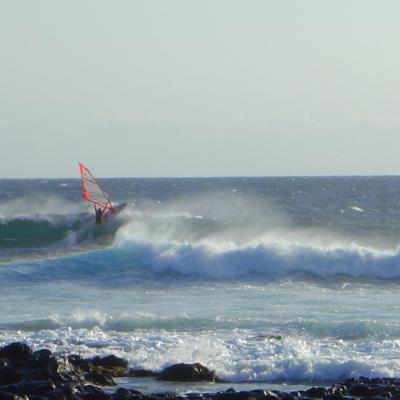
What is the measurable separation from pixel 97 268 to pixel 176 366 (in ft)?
47.8

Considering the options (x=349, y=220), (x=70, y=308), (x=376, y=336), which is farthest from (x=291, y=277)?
(x=349, y=220)

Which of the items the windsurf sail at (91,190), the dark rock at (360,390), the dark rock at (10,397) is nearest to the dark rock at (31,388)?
the dark rock at (10,397)

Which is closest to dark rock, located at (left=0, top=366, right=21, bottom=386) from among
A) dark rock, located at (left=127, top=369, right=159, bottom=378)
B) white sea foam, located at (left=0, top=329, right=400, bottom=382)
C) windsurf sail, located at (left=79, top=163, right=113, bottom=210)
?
dark rock, located at (left=127, top=369, right=159, bottom=378)

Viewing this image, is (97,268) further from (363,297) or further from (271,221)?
(271,221)

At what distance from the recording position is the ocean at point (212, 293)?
739 inches

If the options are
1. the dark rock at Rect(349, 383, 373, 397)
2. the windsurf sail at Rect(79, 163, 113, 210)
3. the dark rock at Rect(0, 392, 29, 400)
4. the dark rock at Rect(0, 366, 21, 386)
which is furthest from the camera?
the windsurf sail at Rect(79, 163, 113, 210)

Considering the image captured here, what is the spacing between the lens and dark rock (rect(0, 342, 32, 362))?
17672 millimetres

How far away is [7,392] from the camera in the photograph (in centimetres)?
1550

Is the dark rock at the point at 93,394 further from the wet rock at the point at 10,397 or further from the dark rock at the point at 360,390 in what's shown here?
the dark rock at the point at 360,390

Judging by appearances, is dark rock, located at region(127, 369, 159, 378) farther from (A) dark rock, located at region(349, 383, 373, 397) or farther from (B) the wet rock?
(A) dark rock, located at region(349, 383, 373, 397)

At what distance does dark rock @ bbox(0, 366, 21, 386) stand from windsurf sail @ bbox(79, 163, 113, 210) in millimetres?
23913

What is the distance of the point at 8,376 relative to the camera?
16.7 metres

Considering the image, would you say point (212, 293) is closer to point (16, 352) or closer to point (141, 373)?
point (141, 373)

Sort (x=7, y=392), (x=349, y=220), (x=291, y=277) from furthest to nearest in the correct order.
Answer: (x=349, y=220) < (x=291, y=277) < (x=7, y=392)
